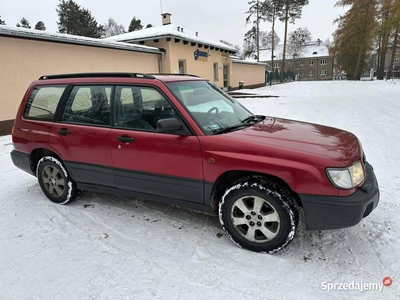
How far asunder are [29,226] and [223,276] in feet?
8.23

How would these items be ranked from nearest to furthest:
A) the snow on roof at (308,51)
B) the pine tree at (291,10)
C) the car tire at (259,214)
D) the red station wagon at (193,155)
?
1. the red station wagon at (193,155)
2. the car tire at (259,214)
3. the pine tree at (291,10)
4. the snow on roof at (308,51)

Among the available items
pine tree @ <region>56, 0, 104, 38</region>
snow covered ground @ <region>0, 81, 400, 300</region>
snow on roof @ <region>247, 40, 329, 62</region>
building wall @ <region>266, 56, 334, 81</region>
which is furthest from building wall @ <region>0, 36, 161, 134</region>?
snow on roof @ <region>247, 40, 329, 62</region>

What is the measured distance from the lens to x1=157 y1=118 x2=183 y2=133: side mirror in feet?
9.43

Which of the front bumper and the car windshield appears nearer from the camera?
the front bumper

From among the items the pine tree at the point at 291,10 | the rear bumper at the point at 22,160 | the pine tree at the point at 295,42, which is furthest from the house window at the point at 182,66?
the pine tree at the point at 295,42

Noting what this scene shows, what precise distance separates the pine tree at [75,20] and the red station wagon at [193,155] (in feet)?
130

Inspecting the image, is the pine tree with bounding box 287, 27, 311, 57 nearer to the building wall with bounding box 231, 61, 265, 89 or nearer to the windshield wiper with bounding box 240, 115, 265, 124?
the building wall with bounding box 231, 61, 265, 89

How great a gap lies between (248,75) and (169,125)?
94.2 feet

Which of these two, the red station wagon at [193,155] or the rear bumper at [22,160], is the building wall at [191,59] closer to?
the rear bumper at [22,160]

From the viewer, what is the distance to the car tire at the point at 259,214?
264cm

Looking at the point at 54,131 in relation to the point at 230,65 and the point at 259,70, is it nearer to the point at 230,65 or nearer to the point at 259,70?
the point at 230,65

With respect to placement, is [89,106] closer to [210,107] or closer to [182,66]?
[210,107]

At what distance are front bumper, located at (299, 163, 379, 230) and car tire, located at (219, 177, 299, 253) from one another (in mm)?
159

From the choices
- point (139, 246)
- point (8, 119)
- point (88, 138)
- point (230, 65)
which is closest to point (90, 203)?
point (88, 138)
